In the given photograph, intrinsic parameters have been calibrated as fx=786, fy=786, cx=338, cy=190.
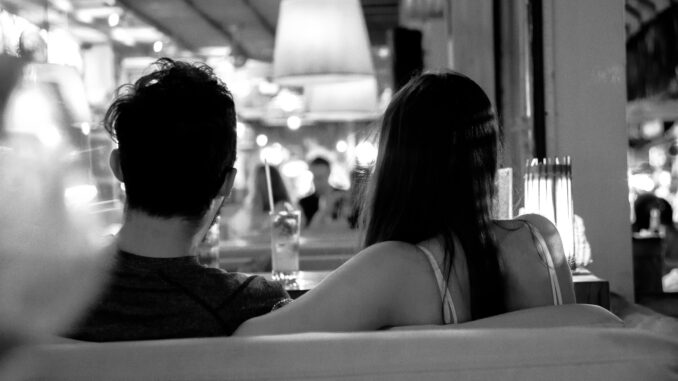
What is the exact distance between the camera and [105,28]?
10.9 metres

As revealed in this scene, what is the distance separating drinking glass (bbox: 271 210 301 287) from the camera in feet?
9.87

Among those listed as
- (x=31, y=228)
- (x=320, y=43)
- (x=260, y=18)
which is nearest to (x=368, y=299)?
(x=31, y=228)

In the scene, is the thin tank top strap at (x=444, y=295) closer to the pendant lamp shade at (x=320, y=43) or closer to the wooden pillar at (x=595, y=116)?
the wooden pillar at (x=595, y=116)

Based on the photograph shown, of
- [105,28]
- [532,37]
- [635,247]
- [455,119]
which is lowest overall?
[635,247]

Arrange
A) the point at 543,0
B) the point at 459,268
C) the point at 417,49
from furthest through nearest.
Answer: the point at 417,49, the point at 543,0, the point at 459,268

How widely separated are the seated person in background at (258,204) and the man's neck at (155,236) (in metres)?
5.22

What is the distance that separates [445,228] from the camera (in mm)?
1693

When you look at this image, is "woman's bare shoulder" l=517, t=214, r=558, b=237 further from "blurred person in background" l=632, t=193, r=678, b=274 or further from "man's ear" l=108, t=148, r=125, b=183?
"blurred person in background" l=632, t=193, r=678, b=274

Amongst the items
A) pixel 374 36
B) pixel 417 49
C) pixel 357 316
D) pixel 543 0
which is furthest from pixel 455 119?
pixel 374 36

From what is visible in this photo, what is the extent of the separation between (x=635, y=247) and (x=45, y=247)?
4215 millimetres

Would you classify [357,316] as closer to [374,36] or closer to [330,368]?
[330,368]

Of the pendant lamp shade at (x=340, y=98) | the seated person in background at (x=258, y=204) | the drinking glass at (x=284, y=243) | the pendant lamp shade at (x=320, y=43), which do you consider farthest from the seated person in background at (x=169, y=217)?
the pendant lamp shade at (x=340, y=98)

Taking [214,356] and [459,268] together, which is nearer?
[214,356]

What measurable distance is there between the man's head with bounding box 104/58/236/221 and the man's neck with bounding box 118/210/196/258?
1cm
